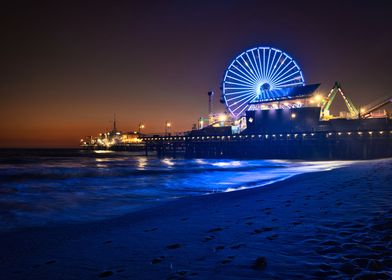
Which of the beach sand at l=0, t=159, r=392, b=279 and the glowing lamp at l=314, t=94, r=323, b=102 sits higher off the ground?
the glowing lamp at l=314, t=94, r=323, b=102

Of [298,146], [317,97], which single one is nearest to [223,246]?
[298,146]

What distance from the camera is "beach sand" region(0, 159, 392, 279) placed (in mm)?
3398

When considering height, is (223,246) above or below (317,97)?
below

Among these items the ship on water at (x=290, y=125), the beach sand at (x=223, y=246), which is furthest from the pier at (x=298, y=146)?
the beach sand at (x=223, y=246)

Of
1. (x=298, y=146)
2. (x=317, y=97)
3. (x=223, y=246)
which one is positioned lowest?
(x=223, y=246)

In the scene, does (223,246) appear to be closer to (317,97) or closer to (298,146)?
(298,146)

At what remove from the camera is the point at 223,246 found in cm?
434

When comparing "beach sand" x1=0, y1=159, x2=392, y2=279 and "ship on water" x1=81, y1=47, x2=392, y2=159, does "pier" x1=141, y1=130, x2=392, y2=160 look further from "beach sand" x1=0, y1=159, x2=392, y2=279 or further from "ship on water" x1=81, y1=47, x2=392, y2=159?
"beach sand" x1=0, y1=159, x2=392, y2=279

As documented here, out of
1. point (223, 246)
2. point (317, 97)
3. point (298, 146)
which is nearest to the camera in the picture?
point (223, 246)

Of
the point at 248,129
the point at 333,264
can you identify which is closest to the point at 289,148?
the point at 248,129

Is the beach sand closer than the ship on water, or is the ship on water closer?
the beach sand

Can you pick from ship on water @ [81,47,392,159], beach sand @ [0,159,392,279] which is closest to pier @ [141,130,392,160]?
ship on water @ [81,47,392,159]

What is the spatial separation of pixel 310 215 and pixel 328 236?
1618mm

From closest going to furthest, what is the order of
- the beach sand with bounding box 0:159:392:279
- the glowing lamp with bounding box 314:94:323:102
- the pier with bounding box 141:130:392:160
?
1. the beach sand with bounding box 0:159:392:279
2. the pier with bounding box 141:130:392:160
3. the glowing lamp with bounding box 314:94:323:102
